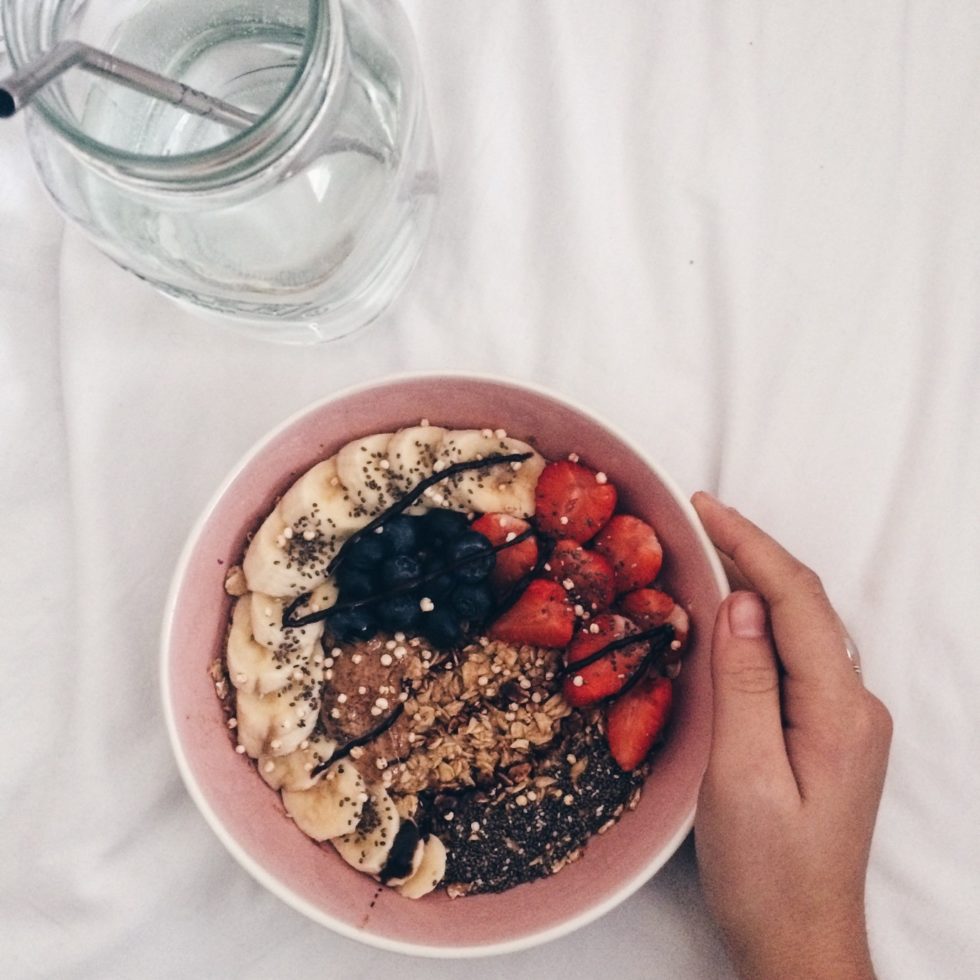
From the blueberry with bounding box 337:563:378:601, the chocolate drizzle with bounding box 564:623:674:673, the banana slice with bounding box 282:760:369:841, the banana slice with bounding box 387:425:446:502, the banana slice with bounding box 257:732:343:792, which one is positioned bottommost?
the banana slice with bounding box 282:760:369:841

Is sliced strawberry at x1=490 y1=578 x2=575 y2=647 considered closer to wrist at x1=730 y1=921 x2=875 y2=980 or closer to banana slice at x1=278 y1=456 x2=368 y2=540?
banana slice at x1=278 y1=456 x2=368 y2=540

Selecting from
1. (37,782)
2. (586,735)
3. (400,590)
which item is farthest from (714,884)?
(37,782)

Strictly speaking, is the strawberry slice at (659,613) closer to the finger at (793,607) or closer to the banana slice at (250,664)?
the finger at (793,607)

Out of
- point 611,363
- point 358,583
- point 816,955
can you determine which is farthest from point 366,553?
point 816,955

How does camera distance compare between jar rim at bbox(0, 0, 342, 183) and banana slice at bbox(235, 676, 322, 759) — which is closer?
jar rim at bbox(0, 0, 342, 183)

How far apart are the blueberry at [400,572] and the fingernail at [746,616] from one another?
0.65 feet

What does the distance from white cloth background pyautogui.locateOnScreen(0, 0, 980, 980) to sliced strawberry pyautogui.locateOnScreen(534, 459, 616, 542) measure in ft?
0.30

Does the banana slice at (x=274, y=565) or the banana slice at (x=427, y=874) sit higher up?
the banana slice at (x=274, y=565)

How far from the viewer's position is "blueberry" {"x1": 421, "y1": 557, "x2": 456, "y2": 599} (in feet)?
2.02

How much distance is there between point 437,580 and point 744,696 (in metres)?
0.20

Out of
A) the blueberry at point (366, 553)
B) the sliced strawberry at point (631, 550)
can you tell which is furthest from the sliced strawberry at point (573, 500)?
the blueberry at point (366, 553)

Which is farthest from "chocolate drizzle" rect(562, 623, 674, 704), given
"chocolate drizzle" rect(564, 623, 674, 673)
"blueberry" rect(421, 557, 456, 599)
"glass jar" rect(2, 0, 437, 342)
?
"glass jar" rect(2, 0, 437, 342)

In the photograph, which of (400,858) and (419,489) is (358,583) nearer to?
(419,489)

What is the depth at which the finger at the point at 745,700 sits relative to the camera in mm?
556
